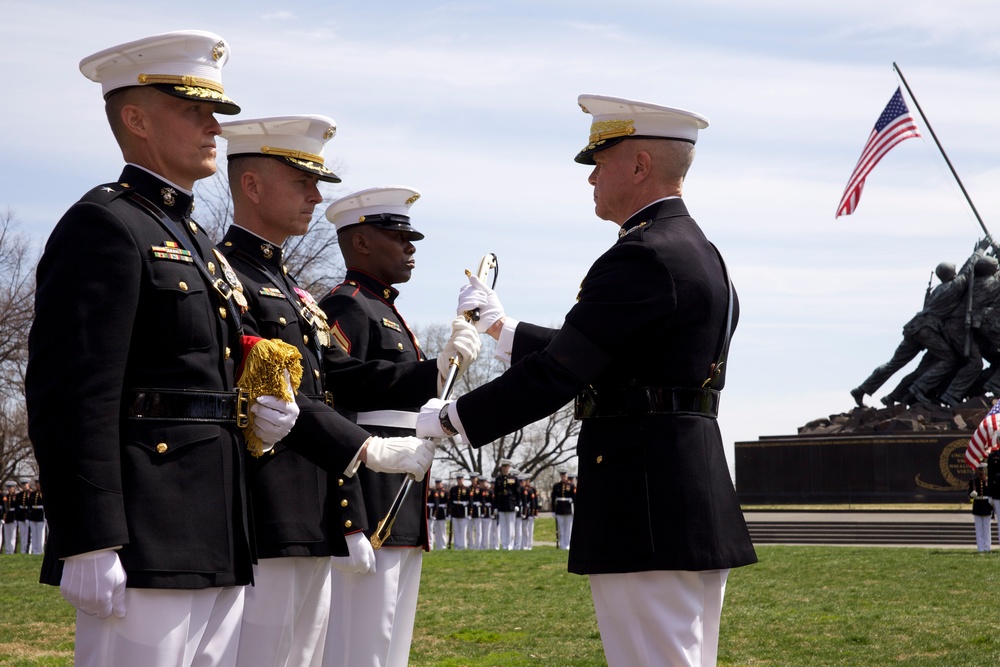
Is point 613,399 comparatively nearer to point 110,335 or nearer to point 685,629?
point 685,629

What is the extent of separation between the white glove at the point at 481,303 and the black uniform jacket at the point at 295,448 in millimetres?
754

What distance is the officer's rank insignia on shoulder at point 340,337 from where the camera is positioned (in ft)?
20.0

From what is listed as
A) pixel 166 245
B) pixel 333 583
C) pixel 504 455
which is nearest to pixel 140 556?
pixel 166 245

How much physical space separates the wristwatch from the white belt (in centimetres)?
151

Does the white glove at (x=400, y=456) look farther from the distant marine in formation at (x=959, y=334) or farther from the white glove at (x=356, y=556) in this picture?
the distant marine in formation at (x=959, y=334)

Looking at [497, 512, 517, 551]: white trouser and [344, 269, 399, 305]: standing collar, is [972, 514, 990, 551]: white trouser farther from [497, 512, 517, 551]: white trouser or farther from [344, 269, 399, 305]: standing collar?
[344, 269, 399, 305]: standing collar

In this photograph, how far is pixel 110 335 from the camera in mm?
3568

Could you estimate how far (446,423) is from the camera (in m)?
4.62

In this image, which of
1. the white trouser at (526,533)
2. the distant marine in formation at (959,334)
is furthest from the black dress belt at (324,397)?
the distant marine in formation at (959,334)

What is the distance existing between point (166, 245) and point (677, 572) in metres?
2.16

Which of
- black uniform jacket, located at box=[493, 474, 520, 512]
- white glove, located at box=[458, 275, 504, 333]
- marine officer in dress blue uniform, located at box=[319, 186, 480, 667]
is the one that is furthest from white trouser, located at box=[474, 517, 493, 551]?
white glove, located at box=[458, 275, 504, 333]

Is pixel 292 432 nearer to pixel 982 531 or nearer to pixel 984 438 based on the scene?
pixel 984 438

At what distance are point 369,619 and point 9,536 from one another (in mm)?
33523

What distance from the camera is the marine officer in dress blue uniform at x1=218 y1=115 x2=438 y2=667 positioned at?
4.76 m
